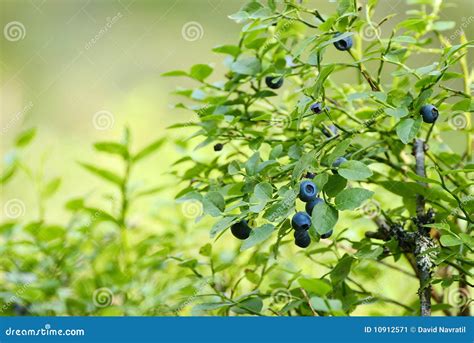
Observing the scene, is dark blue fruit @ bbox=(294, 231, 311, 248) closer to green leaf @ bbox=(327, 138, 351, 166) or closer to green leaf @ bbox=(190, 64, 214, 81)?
green leaf @ bbox=(327, 138, 351, 166)

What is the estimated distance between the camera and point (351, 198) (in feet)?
3.06

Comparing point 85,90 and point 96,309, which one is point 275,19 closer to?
point 96,309

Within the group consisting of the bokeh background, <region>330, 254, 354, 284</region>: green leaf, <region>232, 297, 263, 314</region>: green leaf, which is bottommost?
<region>232, 297, 263, 314</region>: green leaf

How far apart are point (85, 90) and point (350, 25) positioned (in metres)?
4.40

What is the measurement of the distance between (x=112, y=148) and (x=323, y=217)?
35.0 inches

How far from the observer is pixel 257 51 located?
1.25 m

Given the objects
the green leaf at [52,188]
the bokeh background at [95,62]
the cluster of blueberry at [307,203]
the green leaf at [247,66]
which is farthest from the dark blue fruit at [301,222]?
the bokeh background at [95,62]

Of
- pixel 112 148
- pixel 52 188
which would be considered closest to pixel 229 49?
pixel 112 148

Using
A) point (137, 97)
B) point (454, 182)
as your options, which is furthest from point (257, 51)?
point (137, 97)

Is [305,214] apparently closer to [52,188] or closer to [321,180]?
[321,180]

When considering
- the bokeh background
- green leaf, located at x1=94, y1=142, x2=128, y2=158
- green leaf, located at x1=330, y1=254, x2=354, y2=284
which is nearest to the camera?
green leaf, located at x1=330, y1=254, x2=354, y2=284

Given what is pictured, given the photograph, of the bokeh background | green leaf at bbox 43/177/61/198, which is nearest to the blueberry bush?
green leaf at bbox 43/177/61/198

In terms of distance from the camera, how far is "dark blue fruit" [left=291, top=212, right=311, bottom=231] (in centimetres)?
94

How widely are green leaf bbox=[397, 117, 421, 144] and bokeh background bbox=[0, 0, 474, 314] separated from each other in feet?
11.7
